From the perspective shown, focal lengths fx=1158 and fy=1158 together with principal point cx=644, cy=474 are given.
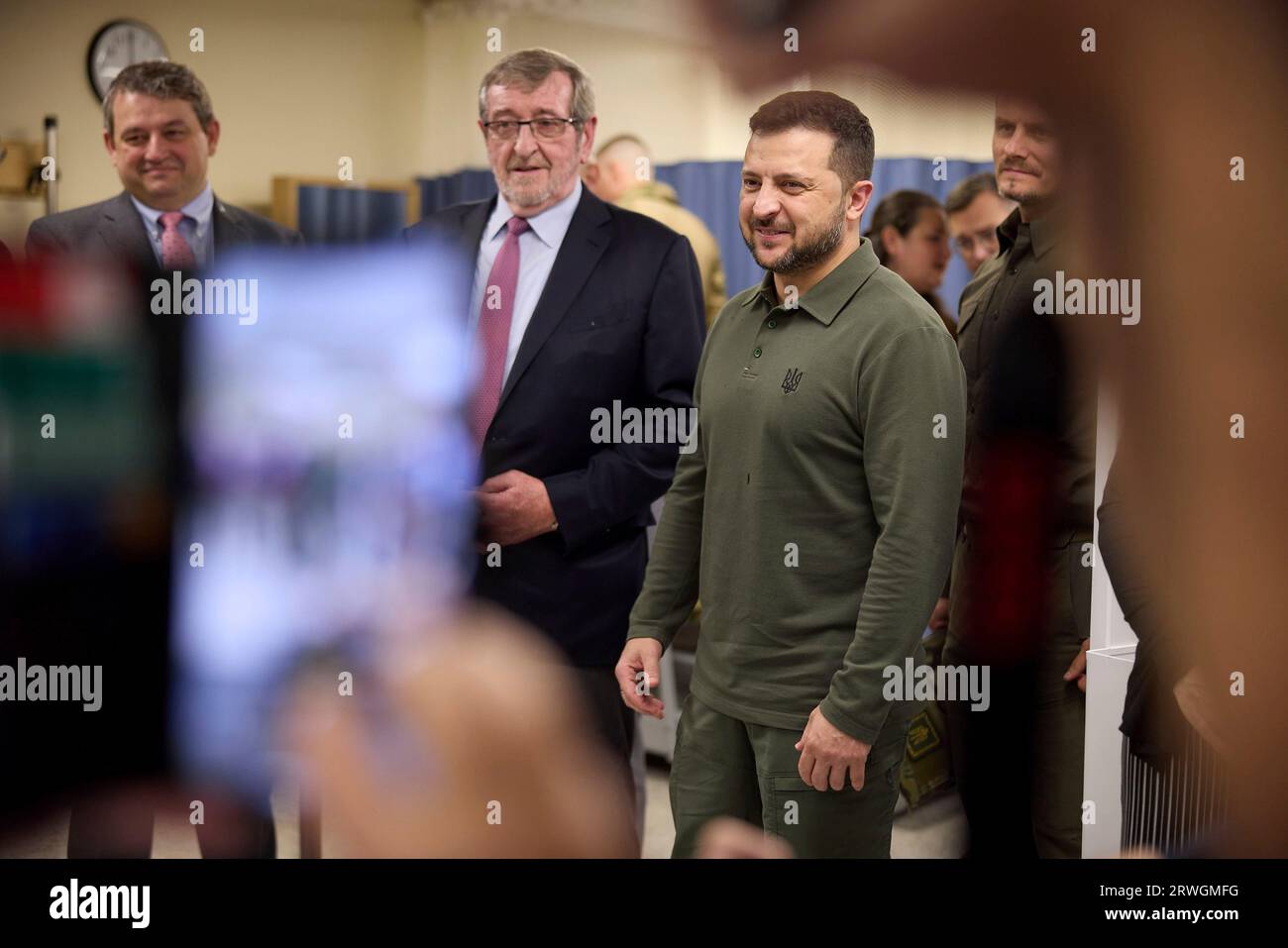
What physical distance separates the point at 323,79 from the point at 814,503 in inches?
45.0

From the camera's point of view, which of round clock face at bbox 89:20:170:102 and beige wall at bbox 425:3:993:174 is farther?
round clock face at bbox 89:20:170:102

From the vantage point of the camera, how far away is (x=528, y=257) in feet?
6.42

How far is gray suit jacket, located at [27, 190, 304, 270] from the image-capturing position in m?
1.93

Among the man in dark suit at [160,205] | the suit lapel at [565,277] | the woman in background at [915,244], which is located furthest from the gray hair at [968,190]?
the man in dark suit at [160,205]

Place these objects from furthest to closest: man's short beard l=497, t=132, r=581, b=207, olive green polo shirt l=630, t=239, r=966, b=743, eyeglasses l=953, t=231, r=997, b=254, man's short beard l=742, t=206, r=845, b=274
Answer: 1. eyeglasses l=953, t=231, r=997, b=254
2. man's short beard l=497, t=132, r=581, b=207
3. man's short beard l=742, t=206, r=845, b=274
4. olive green polo shirt l=630, t=239, r=966, b=743

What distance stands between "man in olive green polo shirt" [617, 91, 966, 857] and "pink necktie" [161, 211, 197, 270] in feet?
3.00

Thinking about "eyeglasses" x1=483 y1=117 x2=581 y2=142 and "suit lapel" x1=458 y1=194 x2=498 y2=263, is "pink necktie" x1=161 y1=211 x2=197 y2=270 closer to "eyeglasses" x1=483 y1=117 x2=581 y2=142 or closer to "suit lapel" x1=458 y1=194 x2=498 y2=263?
"suit lapel" x1=458 y1=194 x2=498 y2=263

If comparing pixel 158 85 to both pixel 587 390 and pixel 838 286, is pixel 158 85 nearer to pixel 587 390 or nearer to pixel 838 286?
pixel 587 390

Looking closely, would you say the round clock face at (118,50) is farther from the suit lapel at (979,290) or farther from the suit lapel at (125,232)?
the suit lapel at (979,290)

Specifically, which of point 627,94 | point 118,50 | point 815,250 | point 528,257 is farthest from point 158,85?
point 815,250

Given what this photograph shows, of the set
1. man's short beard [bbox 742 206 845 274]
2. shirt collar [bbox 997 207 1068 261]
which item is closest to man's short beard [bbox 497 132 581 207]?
man's short beard [bbox 742 206 845 274]

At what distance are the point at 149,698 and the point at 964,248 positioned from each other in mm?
1645

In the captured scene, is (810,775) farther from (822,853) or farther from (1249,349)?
(1249,349)

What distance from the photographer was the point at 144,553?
1.99 meters
